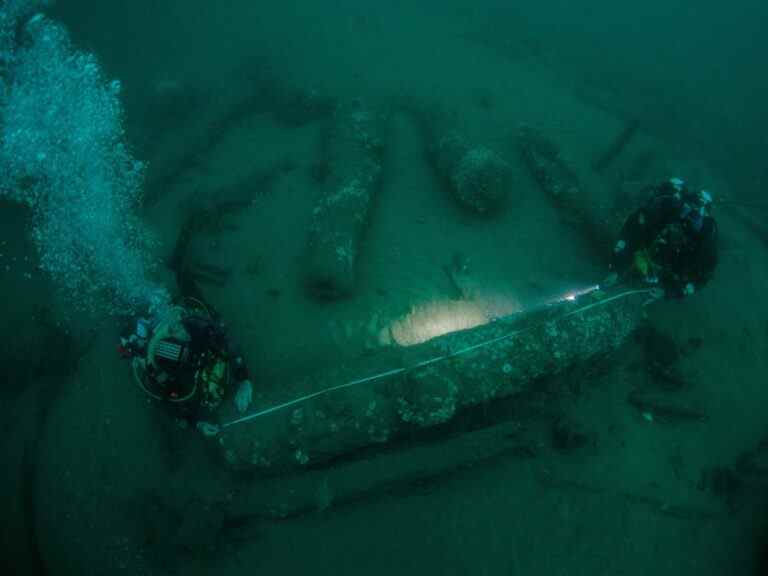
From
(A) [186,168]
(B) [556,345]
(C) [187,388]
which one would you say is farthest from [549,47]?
(C) [187,388]

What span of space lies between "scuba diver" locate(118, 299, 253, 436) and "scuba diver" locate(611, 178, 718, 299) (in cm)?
506

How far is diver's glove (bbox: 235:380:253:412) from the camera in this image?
3.73 m

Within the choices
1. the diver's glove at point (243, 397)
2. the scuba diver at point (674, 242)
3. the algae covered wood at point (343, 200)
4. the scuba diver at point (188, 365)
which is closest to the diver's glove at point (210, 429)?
the scuba diver at point (188, 365)

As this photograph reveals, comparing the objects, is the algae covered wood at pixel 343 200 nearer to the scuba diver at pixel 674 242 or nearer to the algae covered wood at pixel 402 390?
the algae covered wood at pixel 402 390

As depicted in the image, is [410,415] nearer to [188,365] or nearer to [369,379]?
[369,379]

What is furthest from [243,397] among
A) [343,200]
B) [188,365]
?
[343,200]

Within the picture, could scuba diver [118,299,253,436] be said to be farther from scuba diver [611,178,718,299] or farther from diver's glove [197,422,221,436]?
scuba diver [611,178,718,299]

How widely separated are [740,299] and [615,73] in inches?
482

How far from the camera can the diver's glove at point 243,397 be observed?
3735 millimetres

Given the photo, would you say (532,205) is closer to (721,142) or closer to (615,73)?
(721,142)

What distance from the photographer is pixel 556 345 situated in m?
4.07

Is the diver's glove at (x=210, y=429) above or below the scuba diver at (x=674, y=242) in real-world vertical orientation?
above

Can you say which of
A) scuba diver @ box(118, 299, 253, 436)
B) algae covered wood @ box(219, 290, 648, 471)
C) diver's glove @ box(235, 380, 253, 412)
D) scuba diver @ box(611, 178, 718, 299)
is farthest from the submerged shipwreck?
scuba diver @ box(611, 178, 718, 299)

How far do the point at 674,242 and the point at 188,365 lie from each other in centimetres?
584
